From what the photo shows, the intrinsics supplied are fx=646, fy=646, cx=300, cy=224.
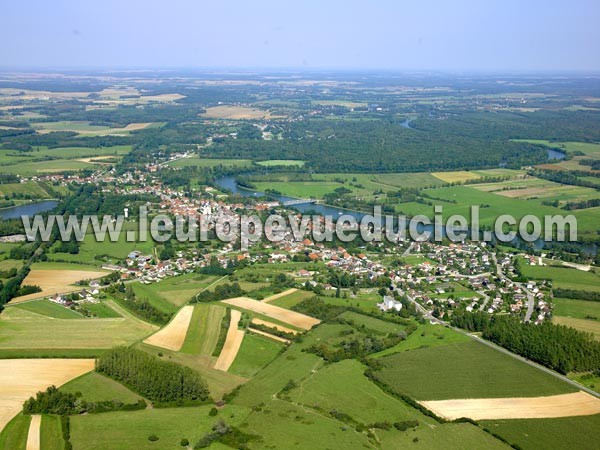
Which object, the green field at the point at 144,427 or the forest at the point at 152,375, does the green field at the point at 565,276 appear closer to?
the green field at the point at 144,427

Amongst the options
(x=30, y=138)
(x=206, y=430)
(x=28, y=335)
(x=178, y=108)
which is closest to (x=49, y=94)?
(x=178, y=108)

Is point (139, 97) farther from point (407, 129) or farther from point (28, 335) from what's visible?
point (28, 335)

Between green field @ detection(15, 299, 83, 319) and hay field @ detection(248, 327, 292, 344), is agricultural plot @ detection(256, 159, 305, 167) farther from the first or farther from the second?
hay field @ detection(248, 327, 292, 344)

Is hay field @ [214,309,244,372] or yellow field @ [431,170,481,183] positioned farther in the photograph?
yellow field @ [431,170,481,183]

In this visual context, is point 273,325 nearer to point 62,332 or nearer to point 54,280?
point 62,332

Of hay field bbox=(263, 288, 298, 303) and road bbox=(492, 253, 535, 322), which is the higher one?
hay field bbox=(263, 288, 298, 303)

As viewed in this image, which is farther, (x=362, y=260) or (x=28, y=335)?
(x=362, y=260)

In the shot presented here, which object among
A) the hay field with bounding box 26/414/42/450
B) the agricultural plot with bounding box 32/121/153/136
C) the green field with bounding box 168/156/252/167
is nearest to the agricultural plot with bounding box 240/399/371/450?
the hay field with bounding box 26/414/42/450

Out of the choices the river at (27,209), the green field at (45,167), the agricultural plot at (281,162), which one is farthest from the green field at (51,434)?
the agricultural plot at (281,162)
